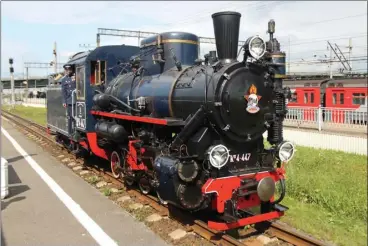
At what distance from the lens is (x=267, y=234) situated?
19.3ft

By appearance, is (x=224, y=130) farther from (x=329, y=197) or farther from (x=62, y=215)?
(x=329, y=197)

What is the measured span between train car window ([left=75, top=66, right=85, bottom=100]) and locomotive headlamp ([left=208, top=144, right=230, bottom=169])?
541cm

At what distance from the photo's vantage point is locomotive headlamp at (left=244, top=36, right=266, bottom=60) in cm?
580

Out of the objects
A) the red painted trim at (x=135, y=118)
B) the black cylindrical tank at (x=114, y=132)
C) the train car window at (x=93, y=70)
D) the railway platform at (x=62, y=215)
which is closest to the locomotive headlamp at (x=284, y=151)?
the red painted trim at (x=135, y=118)

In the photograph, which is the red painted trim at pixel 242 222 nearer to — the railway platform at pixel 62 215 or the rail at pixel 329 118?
the railway platform at pixel 62 215

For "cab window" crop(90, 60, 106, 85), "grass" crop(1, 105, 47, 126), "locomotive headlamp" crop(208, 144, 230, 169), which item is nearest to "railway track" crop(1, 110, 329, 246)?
"locomotive headlamp" crop(208, 144, 230, 169)

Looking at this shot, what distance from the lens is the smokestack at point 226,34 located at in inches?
→ 236

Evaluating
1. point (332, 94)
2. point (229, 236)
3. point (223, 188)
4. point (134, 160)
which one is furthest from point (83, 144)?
point (332, 94)

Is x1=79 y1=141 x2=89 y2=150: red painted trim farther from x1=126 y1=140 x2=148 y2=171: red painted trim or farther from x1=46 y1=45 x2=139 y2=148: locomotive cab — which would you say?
x1=126 y1=140 x2=148 y2=171: red painted trim

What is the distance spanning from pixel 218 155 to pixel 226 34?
75.6 inches

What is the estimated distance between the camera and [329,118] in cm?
1675

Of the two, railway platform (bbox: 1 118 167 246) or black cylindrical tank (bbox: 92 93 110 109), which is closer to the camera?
railway platform (bbox: 1 118 167 246)

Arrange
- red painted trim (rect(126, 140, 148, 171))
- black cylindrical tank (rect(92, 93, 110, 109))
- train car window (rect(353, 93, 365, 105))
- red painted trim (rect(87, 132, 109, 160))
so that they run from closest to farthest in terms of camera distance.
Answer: red painted trim (rect(126, 140, 148, 171)), black cylindrical tank (rect(92, 93, 110, 109)), red painted trim (rect(87, 132, 109, 160)), train car window (rect(353, 93, 365, 105))

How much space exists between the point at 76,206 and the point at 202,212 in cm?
245
